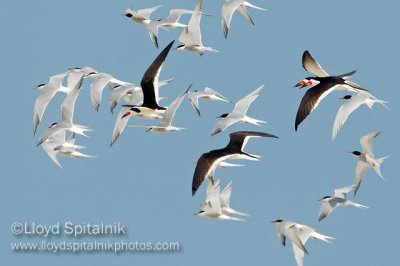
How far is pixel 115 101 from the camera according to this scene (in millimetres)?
26328

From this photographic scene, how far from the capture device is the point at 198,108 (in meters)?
25.7

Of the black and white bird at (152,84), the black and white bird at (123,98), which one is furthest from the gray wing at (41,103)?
the black and white bird at (152,84)

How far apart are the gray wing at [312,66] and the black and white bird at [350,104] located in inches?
53.2

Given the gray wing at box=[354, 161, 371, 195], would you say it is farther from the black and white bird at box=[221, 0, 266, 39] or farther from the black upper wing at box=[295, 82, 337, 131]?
the black upper wing at box=[295, 82, 337, 131]

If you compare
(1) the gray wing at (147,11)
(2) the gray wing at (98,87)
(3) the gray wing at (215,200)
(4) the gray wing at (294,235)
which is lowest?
(4) the gray wing at (294,235)

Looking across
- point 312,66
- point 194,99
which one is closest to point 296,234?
point 312,66

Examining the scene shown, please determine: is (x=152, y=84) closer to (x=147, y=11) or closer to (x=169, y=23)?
(x=169, y=23)

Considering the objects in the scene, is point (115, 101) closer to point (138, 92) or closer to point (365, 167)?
point (138, 92)

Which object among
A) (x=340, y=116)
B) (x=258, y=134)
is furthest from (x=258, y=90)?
(x=258, y=134)

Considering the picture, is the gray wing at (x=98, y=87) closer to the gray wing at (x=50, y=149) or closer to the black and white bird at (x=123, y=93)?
the black and white bird at (x=123, y=93)

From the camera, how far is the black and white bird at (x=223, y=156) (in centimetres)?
1934

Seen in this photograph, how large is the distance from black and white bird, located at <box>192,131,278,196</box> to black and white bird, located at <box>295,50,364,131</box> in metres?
0.71

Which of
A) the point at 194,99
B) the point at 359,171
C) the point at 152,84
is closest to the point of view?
the point at 152,84

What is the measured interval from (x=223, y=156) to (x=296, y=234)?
3888mm
